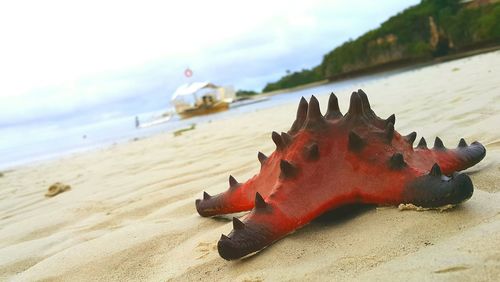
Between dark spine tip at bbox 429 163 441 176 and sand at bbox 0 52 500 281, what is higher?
dark spine tip at bbox 429 163 441 176

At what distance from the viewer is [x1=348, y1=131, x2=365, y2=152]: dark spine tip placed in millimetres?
1986

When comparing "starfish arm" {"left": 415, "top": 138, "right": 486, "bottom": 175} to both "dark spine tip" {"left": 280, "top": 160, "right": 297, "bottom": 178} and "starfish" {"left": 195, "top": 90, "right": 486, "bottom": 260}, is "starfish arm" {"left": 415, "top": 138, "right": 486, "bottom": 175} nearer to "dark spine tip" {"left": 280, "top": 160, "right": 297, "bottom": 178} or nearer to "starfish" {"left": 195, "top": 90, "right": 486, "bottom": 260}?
"starfish" {"left": 195, "top": 90, "right": 486, "bottom": 260}

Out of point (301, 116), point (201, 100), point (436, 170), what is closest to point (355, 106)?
point (301, 116)

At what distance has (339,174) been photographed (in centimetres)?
197

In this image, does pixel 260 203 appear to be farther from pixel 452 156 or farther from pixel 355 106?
pixel 452 156

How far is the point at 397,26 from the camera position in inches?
2382

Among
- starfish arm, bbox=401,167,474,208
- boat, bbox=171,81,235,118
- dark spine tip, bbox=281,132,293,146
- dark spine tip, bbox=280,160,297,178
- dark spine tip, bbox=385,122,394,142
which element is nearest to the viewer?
starfish arm, bbox=401,167,474,208

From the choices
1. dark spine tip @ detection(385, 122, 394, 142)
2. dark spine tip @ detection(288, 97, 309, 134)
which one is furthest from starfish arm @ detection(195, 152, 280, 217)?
dark spine tip @ detection(385, 122, 394, 142)

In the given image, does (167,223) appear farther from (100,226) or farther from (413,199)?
(413,199)

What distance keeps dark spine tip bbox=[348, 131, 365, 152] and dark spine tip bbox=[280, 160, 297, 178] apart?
0.27 metres

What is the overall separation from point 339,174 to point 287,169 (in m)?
0.23

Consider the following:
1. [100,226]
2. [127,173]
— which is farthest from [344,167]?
[127,173]

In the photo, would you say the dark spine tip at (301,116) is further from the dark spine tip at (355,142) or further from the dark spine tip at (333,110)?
the dark spine tip at (355,142)

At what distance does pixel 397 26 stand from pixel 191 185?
203ft
